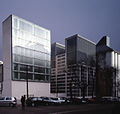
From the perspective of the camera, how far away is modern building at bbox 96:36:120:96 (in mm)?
61847

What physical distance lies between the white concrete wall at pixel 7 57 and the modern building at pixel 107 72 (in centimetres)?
2591

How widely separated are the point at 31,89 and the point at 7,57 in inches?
458

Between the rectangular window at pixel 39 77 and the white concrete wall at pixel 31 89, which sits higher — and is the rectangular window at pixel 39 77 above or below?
above

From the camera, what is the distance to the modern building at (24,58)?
4594 centimetres

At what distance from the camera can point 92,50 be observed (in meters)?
133

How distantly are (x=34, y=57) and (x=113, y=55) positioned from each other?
230ft

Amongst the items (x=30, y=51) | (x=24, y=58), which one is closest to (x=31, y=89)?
(x=24, y=58)

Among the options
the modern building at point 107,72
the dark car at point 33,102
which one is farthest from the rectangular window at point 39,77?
the dark car at point 33,102

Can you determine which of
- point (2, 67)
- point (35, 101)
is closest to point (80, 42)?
point (2, 67)

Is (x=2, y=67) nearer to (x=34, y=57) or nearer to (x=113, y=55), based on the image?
(x=34, y=57)

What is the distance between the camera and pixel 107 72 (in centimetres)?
5975

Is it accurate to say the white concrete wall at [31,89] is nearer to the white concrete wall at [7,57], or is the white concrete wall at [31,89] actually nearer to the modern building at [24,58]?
the modern building at [24,58]

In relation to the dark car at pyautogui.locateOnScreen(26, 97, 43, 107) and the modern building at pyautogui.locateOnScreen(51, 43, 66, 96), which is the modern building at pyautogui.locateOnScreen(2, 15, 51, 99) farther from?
the modern building at pyautogui.locateOnScreen(51, 43, 66, 96)

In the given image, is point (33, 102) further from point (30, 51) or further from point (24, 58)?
point (30, 51)
